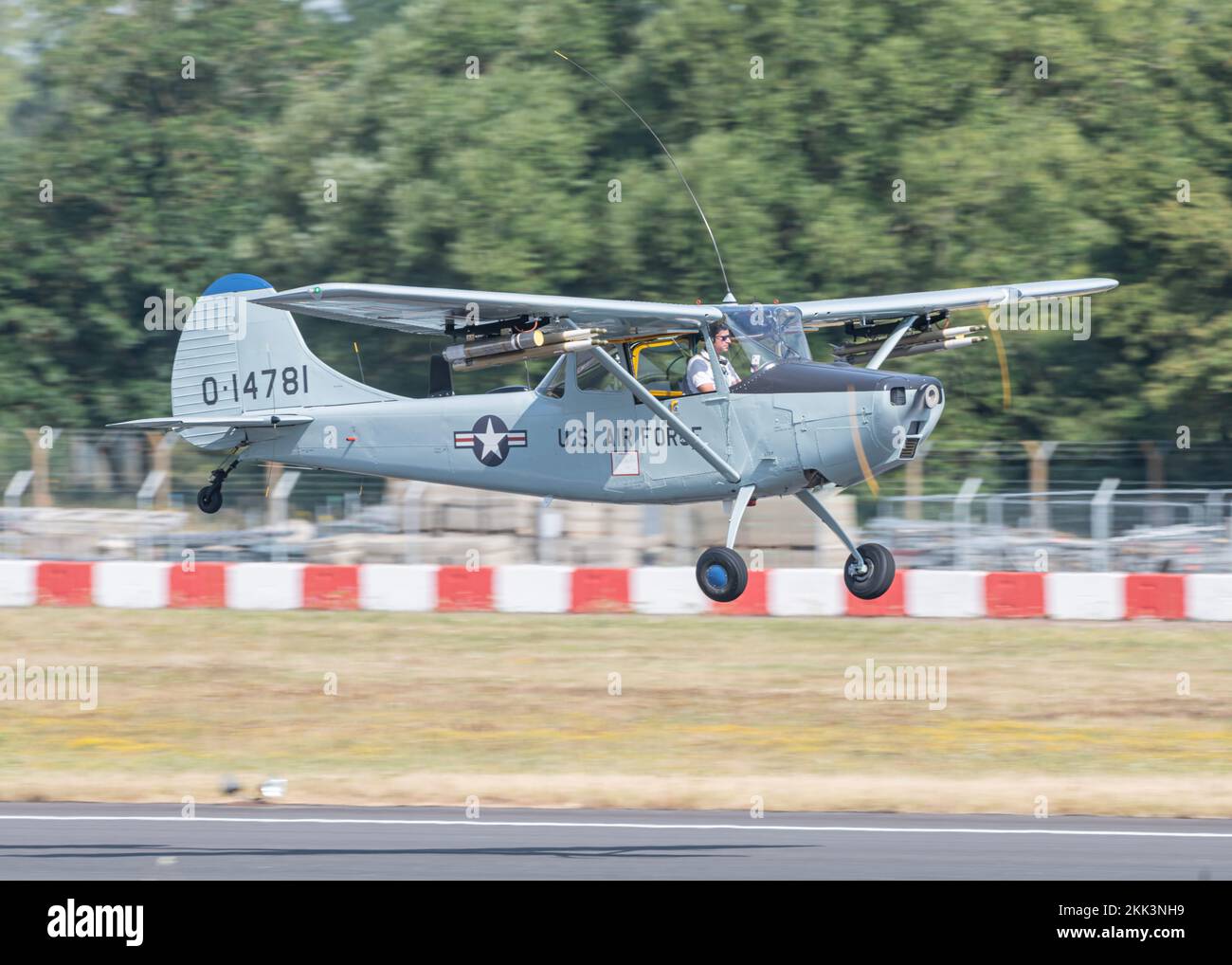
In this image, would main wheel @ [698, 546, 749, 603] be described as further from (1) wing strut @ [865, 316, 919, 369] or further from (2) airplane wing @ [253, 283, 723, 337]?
(1) wing strut @ [865, 316, 919, 369]

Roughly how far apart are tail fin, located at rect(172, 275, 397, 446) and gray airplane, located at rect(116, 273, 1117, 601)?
10 centimetres

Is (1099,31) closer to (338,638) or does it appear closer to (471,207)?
(471,207)

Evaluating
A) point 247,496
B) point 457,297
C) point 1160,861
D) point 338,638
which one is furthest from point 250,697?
point 1160,861

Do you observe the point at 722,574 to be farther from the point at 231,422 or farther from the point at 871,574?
the point at 231,422

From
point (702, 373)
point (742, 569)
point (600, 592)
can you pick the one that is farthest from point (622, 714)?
point (702, 373)

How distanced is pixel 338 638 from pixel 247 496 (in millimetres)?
4264

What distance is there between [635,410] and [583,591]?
8618 mm

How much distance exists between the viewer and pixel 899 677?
19500 mm

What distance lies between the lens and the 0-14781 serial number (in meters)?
16.7

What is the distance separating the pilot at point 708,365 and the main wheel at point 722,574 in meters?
1.38

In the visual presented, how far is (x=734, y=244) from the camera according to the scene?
91.9 ft

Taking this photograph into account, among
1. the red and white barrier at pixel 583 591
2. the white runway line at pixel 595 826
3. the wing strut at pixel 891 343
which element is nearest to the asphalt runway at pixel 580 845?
the white runway line at pixel 595 826

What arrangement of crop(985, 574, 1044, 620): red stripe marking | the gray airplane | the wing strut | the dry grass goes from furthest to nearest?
crop(985, 574, 1044, 620): red stripe marking
the dry grass
the wing strut
the gray airplane

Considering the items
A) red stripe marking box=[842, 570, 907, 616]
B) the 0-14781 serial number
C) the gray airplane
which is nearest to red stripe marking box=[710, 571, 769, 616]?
red stripe marking box=[842, 570, 907, 616]
